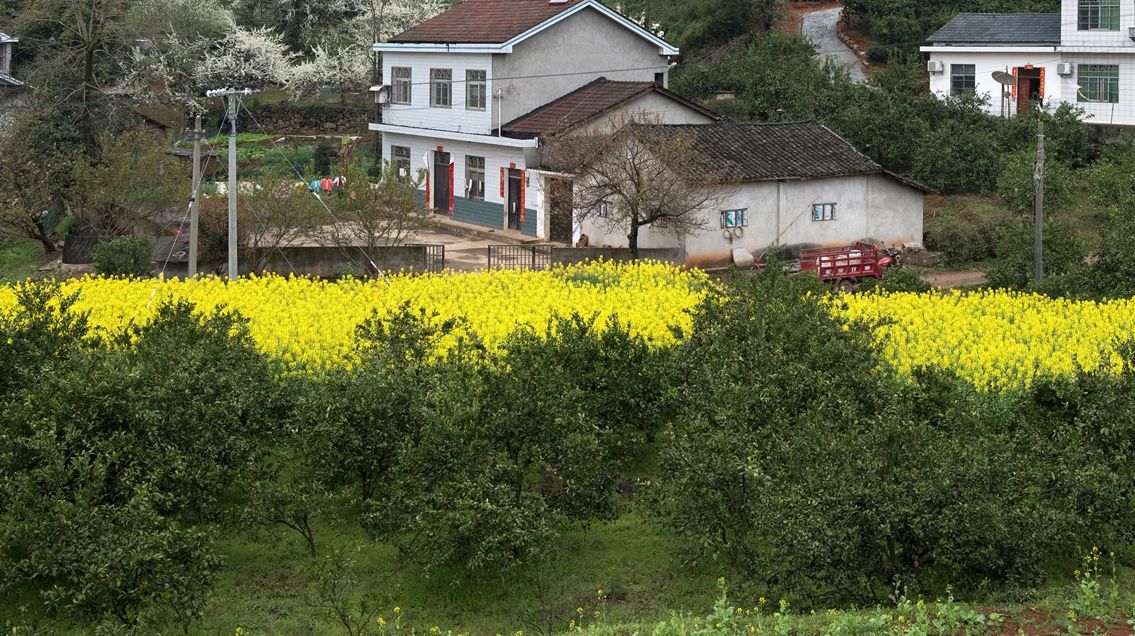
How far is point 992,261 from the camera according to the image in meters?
38.5

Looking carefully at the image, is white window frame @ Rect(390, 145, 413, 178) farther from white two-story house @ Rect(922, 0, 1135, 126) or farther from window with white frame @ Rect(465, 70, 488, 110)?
white two-story house @ Rect(922, 0, 1135, 126)

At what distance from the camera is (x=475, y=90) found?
4650cm

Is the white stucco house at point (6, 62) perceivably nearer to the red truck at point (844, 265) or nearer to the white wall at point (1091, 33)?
the red truck at point (844, 265)

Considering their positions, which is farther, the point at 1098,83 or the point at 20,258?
the point at 1098,83

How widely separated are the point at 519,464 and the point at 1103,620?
762 cm

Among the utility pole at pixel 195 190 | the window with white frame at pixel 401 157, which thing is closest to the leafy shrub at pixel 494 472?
the utility pole at pixel 195 190

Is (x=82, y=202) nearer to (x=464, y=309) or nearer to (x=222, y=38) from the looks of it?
(x=464, y=309)

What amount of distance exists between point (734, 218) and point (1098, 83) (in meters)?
15.8

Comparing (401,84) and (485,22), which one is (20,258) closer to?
(401,84)

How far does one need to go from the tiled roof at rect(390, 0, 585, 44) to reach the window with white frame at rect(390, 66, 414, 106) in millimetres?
1017


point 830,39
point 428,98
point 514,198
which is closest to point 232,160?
point 514,198

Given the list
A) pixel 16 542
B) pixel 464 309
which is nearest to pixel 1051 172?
pixel 464 309

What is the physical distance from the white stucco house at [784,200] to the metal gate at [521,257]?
1.57 meters

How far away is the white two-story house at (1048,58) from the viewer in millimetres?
46750
